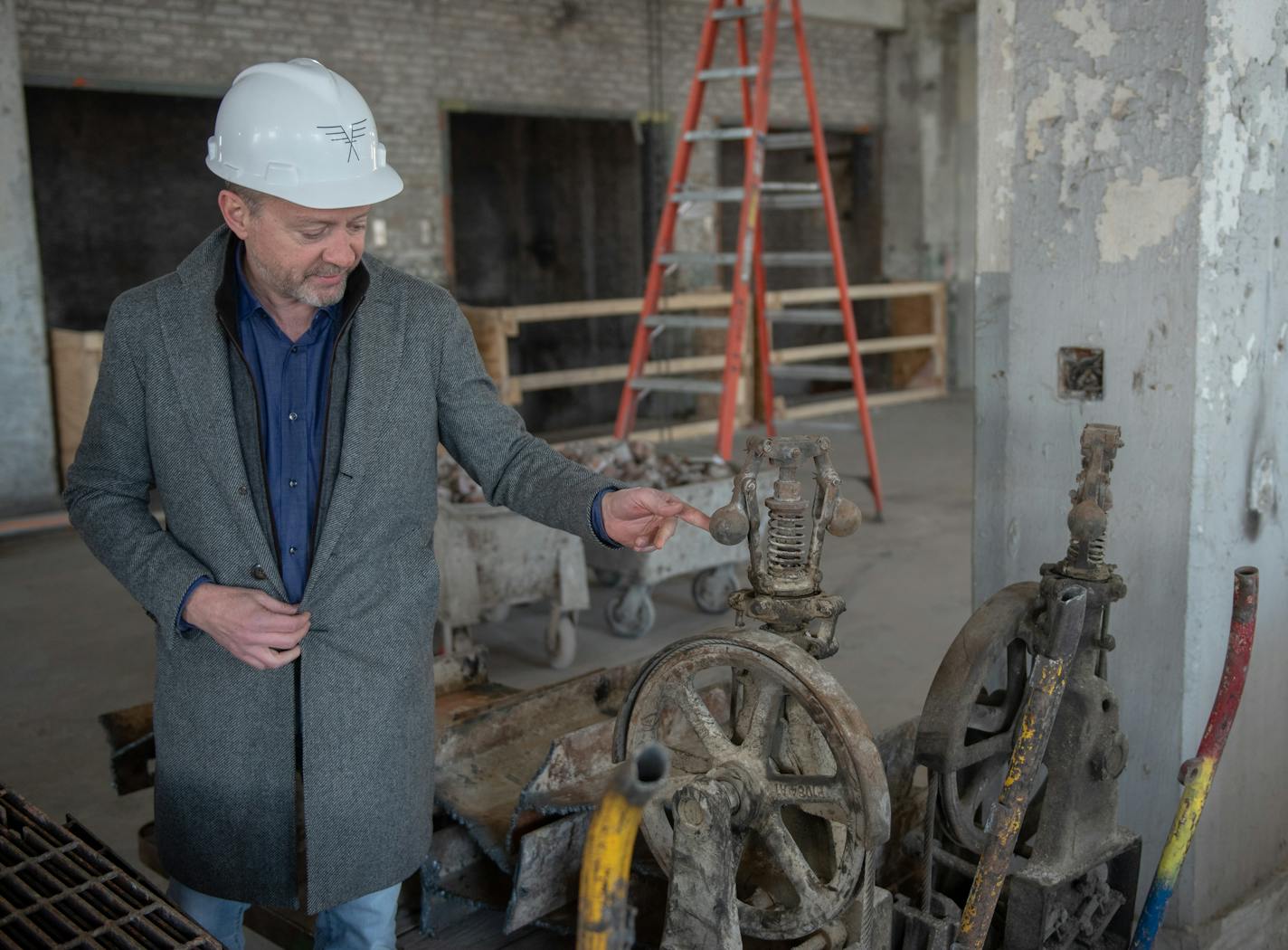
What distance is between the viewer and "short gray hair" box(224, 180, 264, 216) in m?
1.99

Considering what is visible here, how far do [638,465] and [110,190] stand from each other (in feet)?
15.1

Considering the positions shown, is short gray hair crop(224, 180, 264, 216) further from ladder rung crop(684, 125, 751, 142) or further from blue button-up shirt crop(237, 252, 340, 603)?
ladder rung crop(684, 125, 751, 142)

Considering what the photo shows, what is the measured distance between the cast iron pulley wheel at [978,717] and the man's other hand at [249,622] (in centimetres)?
108

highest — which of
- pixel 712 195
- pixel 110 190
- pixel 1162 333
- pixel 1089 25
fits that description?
pixel 110 190

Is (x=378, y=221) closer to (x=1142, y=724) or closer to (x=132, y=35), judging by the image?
(x=132, y=35)

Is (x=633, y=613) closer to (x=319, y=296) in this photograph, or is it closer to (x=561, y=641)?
(x=561, y=641)

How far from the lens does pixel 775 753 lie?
2.07 meters

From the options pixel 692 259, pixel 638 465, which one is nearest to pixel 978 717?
pixel 638 465

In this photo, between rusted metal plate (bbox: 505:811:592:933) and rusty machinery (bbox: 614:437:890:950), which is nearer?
rusty machinery (bbox: 614:437:890:950)

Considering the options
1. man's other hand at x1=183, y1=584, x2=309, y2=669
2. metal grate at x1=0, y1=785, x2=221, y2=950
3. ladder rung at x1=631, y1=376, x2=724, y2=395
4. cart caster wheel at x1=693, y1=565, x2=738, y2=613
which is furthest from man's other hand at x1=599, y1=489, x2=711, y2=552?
ladder rung at x1=631, y1=376, x2=724, y2=395

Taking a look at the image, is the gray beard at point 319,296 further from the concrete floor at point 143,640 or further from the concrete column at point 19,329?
the concrete column at point 19,329

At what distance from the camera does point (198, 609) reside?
6.38 feet

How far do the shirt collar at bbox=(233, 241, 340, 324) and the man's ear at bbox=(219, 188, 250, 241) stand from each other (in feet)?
0.29

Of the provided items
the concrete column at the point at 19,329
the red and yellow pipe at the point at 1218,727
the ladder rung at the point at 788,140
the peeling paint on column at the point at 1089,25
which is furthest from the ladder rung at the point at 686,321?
the red and yellow pipe at the point at 1218,727
